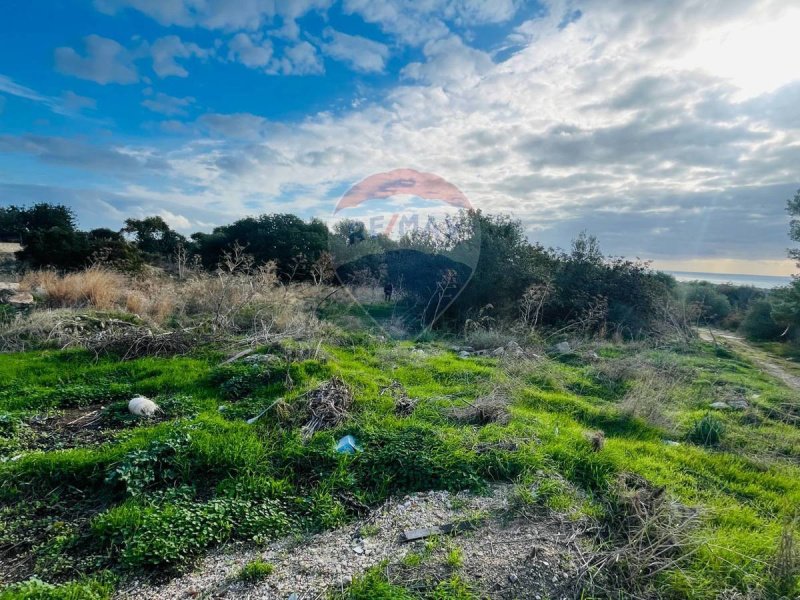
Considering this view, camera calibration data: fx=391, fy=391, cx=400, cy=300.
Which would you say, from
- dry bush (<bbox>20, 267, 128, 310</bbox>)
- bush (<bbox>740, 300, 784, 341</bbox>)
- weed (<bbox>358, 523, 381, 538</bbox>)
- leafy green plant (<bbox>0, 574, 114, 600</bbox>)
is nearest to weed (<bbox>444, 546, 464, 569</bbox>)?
weed (<bbox>358, 523, 381, 538</bbox>)

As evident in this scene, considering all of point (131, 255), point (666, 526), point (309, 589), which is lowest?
point (309, 589)

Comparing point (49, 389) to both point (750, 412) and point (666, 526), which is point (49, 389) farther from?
point (750, 412)

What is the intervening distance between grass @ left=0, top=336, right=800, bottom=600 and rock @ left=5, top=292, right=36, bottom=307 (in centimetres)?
380

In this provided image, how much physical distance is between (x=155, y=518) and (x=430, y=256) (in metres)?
11.2

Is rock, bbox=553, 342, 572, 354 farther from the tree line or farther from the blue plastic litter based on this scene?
the blue plastic litter

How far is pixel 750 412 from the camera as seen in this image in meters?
5.64

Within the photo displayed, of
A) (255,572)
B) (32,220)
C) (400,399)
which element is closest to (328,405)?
(400,399)

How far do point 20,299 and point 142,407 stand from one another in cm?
735

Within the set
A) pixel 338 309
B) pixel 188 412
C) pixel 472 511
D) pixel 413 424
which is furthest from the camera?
pixel 338 309

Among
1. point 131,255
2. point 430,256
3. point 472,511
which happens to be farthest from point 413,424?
point 131,255

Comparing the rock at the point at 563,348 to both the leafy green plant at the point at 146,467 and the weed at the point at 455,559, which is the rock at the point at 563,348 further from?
the leafy green plant at the point at 146,467

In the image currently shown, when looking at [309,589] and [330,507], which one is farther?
[330,507]

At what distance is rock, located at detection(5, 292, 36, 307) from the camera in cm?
873

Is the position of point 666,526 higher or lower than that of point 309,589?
higher
